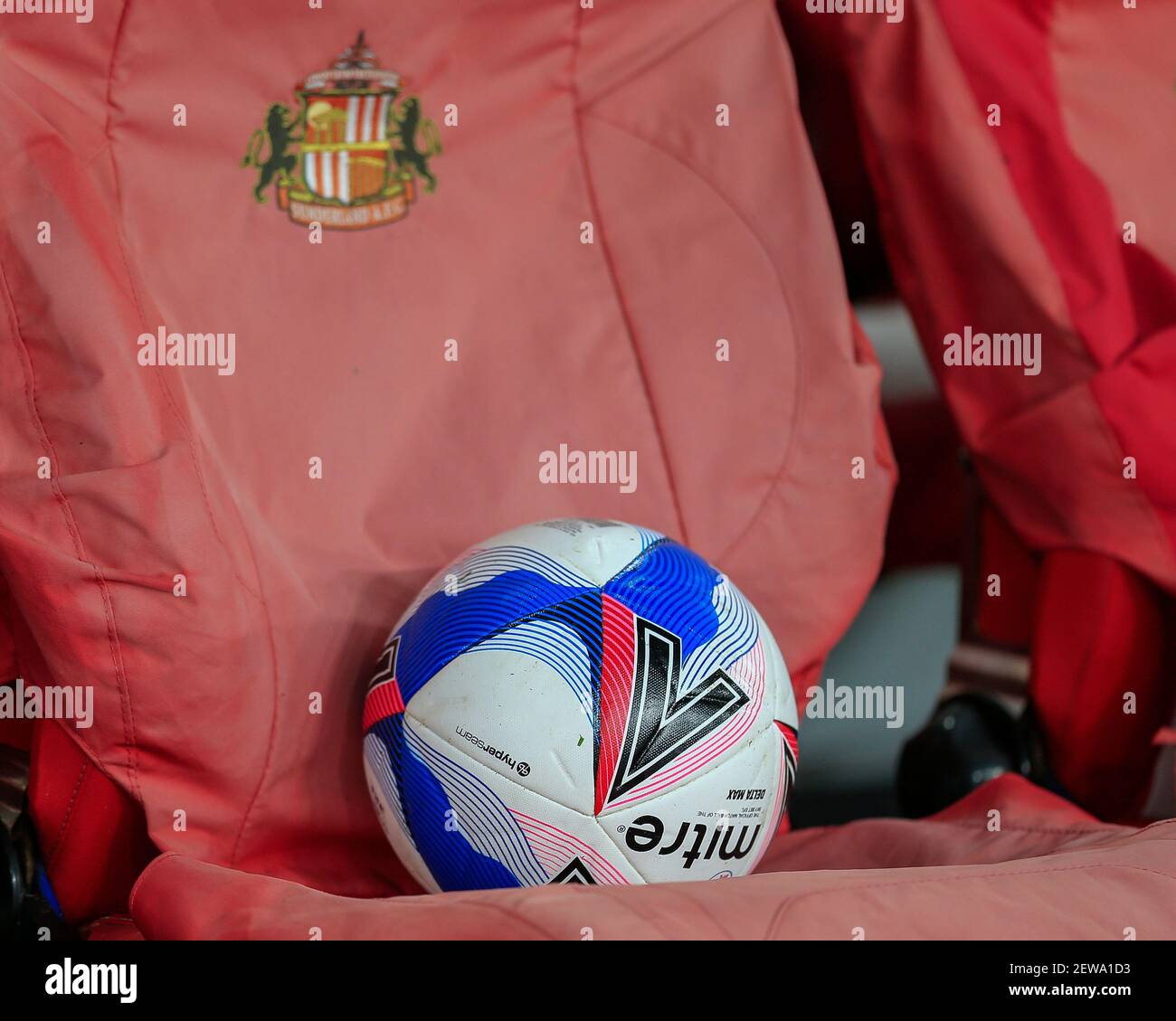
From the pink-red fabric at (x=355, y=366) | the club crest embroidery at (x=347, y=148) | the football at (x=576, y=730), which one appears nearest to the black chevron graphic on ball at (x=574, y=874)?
the football at (x=576, y=730)

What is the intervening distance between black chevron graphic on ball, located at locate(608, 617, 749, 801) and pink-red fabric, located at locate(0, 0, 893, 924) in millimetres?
303

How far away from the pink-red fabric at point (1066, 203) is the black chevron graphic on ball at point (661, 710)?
614mm

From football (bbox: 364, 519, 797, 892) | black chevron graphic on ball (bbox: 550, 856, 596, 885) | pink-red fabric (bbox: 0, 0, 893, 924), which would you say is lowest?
black chevron graphic on ball (bbox: 550, 856, 596, 885)

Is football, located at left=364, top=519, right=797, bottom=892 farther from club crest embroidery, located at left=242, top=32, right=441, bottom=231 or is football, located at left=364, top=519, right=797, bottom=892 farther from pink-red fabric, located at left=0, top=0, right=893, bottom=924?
club crest embroidery, located at left=242, top=32, right=441, bottom=231

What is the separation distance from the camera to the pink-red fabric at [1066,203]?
131 centimetres

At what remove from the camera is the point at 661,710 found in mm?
927

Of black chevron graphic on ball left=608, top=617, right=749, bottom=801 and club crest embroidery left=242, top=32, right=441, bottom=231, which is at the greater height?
club crest embroidery left=242, top=32, right=441, bottom=231

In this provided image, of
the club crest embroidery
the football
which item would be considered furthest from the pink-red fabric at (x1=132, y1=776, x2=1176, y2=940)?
the club crest embroidery

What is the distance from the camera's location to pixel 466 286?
1.22 meters

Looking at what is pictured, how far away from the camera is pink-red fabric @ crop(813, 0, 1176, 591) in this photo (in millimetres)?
1307

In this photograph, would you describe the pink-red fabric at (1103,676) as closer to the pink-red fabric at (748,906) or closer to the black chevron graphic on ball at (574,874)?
the pink-red fabric at (748,906)

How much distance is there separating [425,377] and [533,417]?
4.7 inches

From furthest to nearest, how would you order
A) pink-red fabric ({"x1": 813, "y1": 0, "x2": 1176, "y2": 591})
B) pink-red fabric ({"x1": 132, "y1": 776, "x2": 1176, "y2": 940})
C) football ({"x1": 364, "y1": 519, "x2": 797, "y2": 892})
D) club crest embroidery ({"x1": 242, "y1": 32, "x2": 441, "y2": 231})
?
pink-red fabric ({"x1": 813, "y1": 0, "x2": 1176, "y2": 591}) → club crest embroidery ({"x1": 242, "y1": 32, "x2": 441, "y2": 231}) → football ({"x1": 364, "y1": 519, "x2": 797, "y2": 892}) → pink-red fabric ({"x1": 132, "y1": 776, "x2": 1176, "y2": 940})
